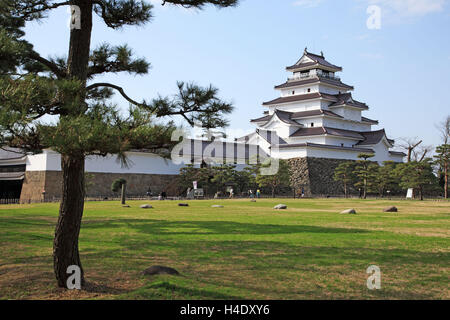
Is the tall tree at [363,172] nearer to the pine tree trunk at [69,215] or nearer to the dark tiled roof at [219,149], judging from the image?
the dark tiled roof at [219,149]

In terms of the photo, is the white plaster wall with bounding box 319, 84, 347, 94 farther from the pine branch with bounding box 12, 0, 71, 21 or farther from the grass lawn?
the pine branch with bounding box 12, 0, 71, 21

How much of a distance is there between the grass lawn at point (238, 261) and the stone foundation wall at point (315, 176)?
26.3 m

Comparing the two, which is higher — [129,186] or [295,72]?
[295,72]

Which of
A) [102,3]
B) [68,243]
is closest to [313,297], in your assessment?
[68,243]

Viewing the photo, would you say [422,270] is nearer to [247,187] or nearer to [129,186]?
[129,186]

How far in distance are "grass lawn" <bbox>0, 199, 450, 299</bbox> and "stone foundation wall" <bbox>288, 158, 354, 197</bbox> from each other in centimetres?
2633

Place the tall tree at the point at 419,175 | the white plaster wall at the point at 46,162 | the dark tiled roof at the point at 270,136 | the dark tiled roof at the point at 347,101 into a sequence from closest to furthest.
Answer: the white plaster wall at the point at 46,162
the tall tree at the point at 419,175
the dark tiled roof at the point at 347,101
the dark tiled roof at the point at 270,136

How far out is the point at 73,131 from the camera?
165 inches

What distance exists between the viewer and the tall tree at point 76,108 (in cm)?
438

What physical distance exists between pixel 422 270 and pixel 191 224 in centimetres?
744

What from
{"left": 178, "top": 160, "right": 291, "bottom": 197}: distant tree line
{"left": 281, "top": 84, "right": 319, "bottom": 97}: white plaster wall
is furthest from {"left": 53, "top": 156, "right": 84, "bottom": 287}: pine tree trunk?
{"left": 281, "top": 84, "right": 319, "bottom": 97}: white plaster wall

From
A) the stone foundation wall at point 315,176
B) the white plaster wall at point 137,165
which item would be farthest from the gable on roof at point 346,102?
the white plaster wall at point 137,165

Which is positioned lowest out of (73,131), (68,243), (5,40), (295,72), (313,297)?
(313,297)

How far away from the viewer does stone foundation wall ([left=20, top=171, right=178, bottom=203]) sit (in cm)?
2930
